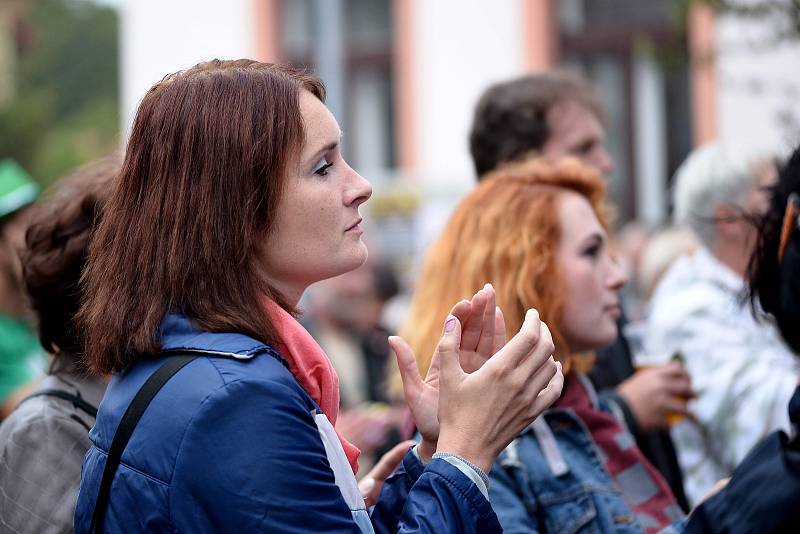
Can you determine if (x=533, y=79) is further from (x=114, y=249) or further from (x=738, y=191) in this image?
(x=114, y=249)

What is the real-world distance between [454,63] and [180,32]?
4225mm

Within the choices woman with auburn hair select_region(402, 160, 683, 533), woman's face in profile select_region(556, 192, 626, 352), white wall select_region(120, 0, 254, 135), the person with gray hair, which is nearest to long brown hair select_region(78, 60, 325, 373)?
woman with auburn hair select_region(402, 160, 683, 533)

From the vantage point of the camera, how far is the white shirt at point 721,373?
3.48 meters

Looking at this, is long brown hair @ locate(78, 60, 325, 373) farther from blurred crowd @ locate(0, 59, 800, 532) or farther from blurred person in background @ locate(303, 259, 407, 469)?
blurred person in background @ locate(303, 259, 407, 469)

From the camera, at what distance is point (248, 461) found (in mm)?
1646

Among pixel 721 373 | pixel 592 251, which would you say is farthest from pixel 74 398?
pixel 721 373

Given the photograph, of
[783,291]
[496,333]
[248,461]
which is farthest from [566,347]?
[248,461]

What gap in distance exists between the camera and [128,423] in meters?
1.77

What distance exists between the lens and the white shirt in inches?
137

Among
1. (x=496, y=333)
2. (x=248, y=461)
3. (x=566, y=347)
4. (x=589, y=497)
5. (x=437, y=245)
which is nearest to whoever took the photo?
(x=248, y=461)

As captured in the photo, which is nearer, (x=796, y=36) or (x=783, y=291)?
(x=783, y=291)

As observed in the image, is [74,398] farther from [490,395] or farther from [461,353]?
[490,395]

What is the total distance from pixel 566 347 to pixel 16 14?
3105 centimetres

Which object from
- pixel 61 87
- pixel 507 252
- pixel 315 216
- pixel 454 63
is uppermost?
pixel 315 216
